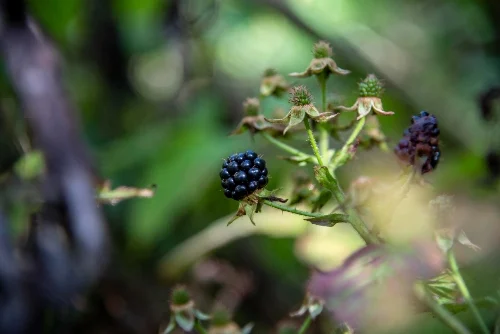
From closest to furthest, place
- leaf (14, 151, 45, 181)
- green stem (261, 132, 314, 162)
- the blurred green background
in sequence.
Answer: green stem (261, 132, 314, 162), leaf (14, 151, 45, 181), the blurred green background

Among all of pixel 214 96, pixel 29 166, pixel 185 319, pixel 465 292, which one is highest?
pixel 465 292

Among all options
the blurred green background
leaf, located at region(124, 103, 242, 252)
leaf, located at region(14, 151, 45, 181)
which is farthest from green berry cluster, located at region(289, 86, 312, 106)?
leaf, located at region(124, 103, 242, 252)

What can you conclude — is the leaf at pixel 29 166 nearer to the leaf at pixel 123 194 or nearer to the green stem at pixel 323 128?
the leaf at pixel 123 194

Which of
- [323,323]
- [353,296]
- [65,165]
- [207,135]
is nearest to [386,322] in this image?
[353,296]

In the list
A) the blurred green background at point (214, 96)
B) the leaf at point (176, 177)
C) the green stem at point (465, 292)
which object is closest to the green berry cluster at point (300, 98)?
the green stem at point (465, 292)

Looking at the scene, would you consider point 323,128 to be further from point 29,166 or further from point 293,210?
point 29,166

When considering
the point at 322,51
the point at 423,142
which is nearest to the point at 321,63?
the point at 322,51

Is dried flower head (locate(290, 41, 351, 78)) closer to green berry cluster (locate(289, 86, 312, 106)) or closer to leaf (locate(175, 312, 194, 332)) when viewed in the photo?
green berry cluster (locate(289, 86, 312, 106))
